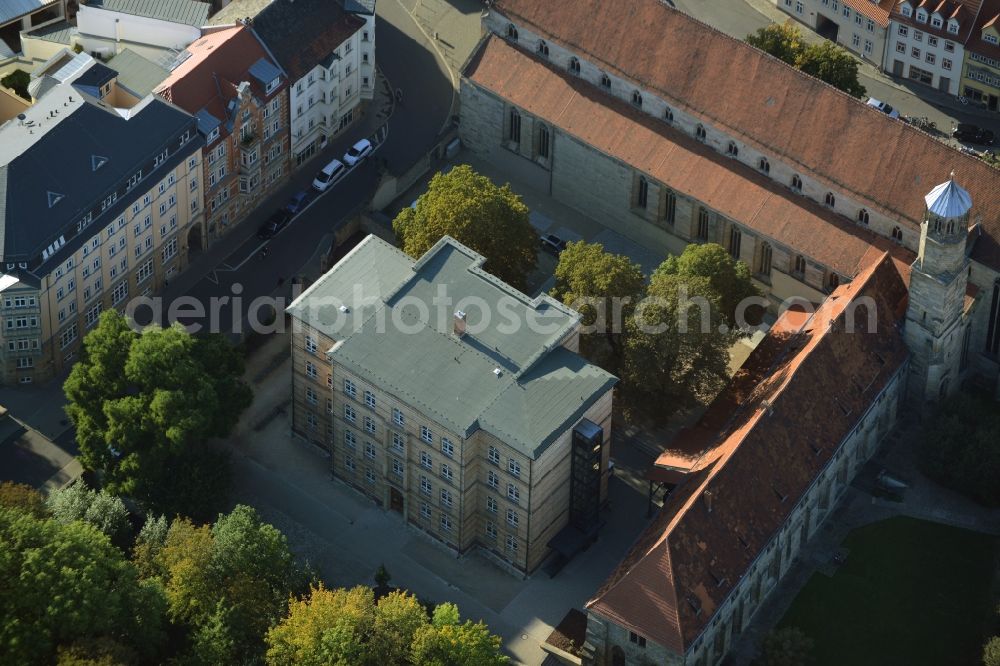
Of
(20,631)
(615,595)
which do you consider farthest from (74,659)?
(615,595)

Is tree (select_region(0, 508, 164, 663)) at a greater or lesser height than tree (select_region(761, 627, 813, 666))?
lesser

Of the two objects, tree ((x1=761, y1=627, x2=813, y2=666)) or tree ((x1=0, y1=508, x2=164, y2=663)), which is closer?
tree ((x1=0, y1=508, x2=164, y2=663))

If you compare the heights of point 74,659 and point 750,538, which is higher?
point 750,538

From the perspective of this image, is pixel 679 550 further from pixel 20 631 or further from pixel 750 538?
pixel 20 631

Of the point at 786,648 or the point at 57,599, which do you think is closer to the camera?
the point at 57,599

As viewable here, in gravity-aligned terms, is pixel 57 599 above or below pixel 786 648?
below
